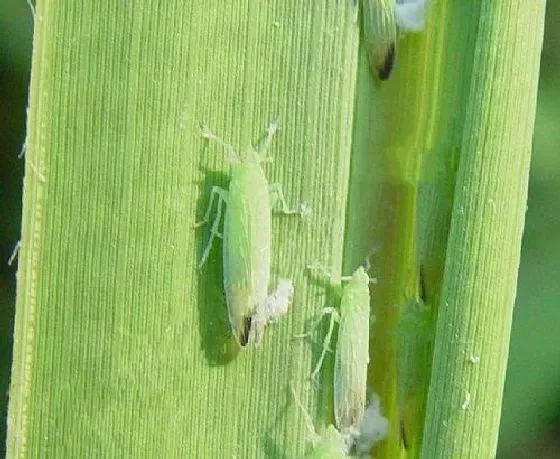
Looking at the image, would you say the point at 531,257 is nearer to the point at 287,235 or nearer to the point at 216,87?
the point at 287,235

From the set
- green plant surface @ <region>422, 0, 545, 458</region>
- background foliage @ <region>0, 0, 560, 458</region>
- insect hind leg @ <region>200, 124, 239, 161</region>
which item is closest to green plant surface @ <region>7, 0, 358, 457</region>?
insect hind leg @ <region>200, 124, 239, 161</region>

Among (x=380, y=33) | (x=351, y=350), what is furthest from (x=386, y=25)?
(x=351, y=350)

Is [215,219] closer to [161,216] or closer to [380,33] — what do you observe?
[161,216]

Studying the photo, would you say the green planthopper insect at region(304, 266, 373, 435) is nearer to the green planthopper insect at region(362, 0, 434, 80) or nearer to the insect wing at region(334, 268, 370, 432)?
the insect wing at region(334, 268, 370, 432)

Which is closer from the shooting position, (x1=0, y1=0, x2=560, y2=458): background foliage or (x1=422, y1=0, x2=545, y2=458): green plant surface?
(x1=422, y1=0, x2=545, y2=458): green plant surface

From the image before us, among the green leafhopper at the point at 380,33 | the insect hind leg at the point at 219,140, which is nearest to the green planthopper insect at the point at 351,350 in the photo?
the insect hind leg at the point at 219,140
